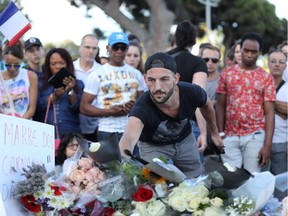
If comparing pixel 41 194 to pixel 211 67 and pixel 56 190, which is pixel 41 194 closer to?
pixel 56 190

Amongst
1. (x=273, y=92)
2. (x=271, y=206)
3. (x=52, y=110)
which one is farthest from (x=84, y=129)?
(x=271, y=206)

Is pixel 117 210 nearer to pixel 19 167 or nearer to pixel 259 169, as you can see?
pixel 19 167

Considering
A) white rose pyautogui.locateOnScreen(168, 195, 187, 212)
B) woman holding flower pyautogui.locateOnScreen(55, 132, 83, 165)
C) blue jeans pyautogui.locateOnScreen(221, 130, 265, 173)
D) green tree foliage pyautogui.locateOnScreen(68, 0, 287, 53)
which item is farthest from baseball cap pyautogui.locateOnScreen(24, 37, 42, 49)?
green tree foliage pyautogui.locateOnScreen(68, 0, 287, 53)

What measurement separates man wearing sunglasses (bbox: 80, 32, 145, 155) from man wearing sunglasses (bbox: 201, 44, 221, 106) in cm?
96

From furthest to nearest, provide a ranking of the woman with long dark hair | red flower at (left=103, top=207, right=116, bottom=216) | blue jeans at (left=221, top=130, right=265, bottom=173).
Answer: the woman with long dark hair, blue jeans at (left=221, top=130, right=265, bottom=173), red flower at (left=103, top=207, right=116, bottom=216)

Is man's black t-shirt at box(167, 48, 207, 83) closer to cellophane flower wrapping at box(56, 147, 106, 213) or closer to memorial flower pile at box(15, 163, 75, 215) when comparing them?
cellophane flower wrapping at box(56, 147, 106, 213)

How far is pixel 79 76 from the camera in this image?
733cm

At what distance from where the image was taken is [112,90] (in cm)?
663

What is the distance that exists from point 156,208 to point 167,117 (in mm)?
1454

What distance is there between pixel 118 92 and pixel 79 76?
33.3 inches

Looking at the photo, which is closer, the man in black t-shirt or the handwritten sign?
the handwritten sign

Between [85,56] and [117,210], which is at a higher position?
[85,56]

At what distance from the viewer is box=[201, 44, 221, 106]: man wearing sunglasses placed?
730 centimetres

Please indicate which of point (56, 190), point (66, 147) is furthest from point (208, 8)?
point (56, 190)
